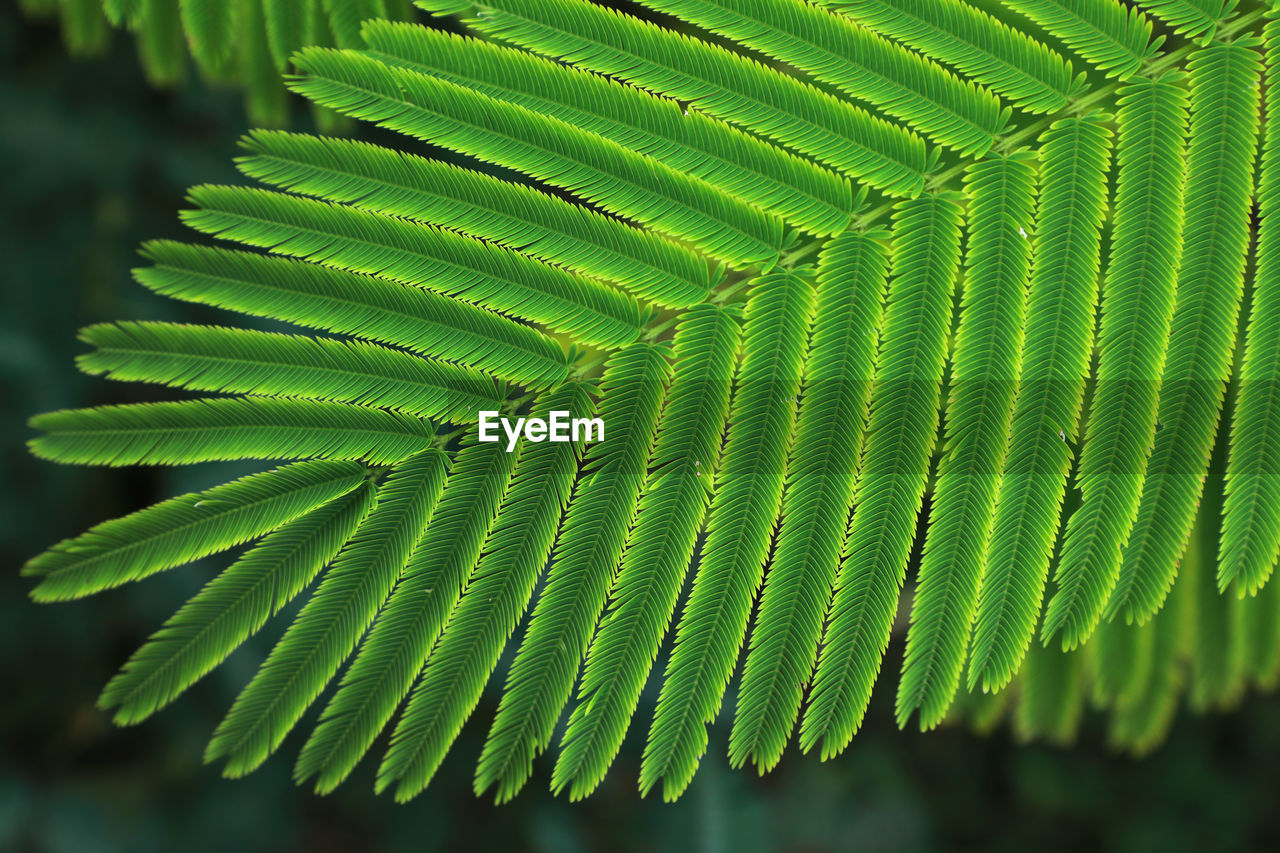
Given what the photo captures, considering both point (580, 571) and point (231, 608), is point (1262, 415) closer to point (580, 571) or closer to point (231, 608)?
point (580, 571)

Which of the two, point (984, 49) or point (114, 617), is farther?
point (114, 617)

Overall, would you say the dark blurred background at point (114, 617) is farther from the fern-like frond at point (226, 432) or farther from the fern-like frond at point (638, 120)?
the fern-like frond at point (638, 120)

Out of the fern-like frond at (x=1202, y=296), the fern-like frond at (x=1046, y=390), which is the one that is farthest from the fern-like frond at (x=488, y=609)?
the fern-like frond at (x=1202, y=296)

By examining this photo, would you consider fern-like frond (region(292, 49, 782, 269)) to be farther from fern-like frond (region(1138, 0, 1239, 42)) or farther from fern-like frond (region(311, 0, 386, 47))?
fern-like frond (region(1138, 0, 1239, 42))

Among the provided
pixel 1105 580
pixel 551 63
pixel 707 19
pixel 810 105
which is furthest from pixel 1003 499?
pixel 551 63

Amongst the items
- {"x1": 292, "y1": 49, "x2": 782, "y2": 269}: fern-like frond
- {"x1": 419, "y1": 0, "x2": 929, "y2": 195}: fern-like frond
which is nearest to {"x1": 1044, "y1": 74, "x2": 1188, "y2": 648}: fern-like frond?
{"x1": 419, "y1": 0, "x2": 929, "y2": 195}: fern-like frond

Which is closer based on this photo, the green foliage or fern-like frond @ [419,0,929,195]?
fern-like frond @ [419,0,929,195]

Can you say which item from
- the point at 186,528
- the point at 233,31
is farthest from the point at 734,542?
the point at 233,31
